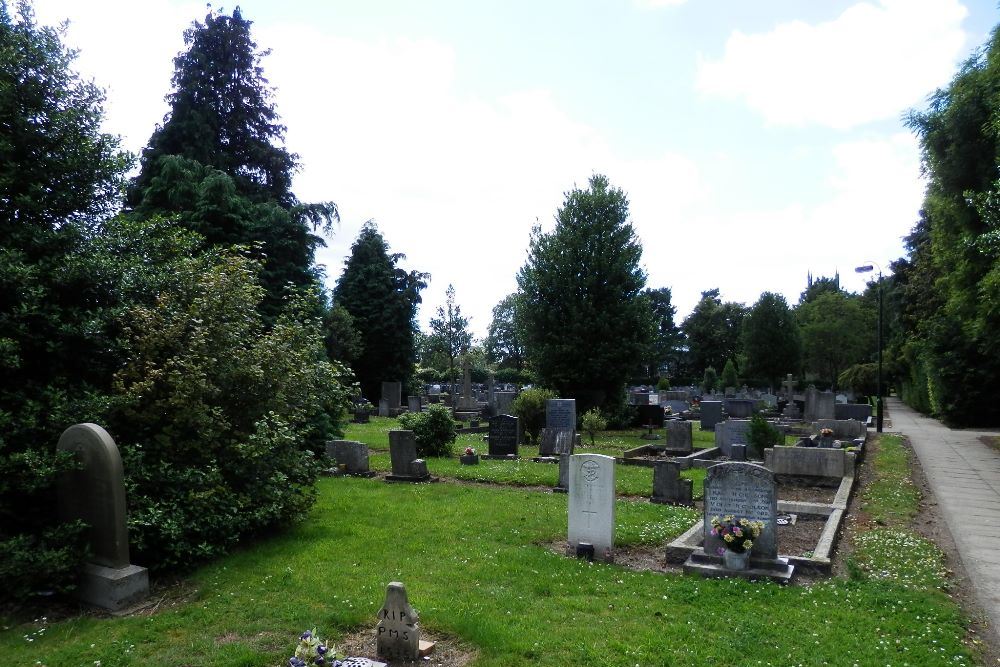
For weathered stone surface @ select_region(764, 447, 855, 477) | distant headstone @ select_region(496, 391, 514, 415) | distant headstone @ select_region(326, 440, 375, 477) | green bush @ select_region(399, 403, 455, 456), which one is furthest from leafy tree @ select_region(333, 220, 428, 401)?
weathered stone surface @ select_region(764, 447, 855, 477)

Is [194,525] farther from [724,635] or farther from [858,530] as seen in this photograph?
[858,530]

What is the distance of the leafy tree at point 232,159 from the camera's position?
52.0ft

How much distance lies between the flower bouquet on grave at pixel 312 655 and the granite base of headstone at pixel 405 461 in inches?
361

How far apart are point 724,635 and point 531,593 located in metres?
1.90

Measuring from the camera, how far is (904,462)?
17.7 meters

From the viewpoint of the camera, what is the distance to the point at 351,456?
1490 cm

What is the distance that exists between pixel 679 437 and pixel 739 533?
492 inches

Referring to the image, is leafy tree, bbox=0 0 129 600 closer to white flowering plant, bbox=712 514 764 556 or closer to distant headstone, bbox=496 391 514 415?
white flowering plant, bbox=712 514 764 556

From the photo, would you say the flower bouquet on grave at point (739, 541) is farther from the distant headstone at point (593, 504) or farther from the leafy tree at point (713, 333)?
the leafy tree at point (713, 333)

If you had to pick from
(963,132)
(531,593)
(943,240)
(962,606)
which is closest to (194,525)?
(531,593)

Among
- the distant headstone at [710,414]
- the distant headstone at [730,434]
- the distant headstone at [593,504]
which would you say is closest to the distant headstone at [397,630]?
the distant headstone at [593,504]

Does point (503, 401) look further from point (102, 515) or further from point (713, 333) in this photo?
point (713, 333)

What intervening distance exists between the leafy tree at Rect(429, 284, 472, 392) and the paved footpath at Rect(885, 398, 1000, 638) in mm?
31961

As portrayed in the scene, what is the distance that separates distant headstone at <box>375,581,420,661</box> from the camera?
5.23 meters
